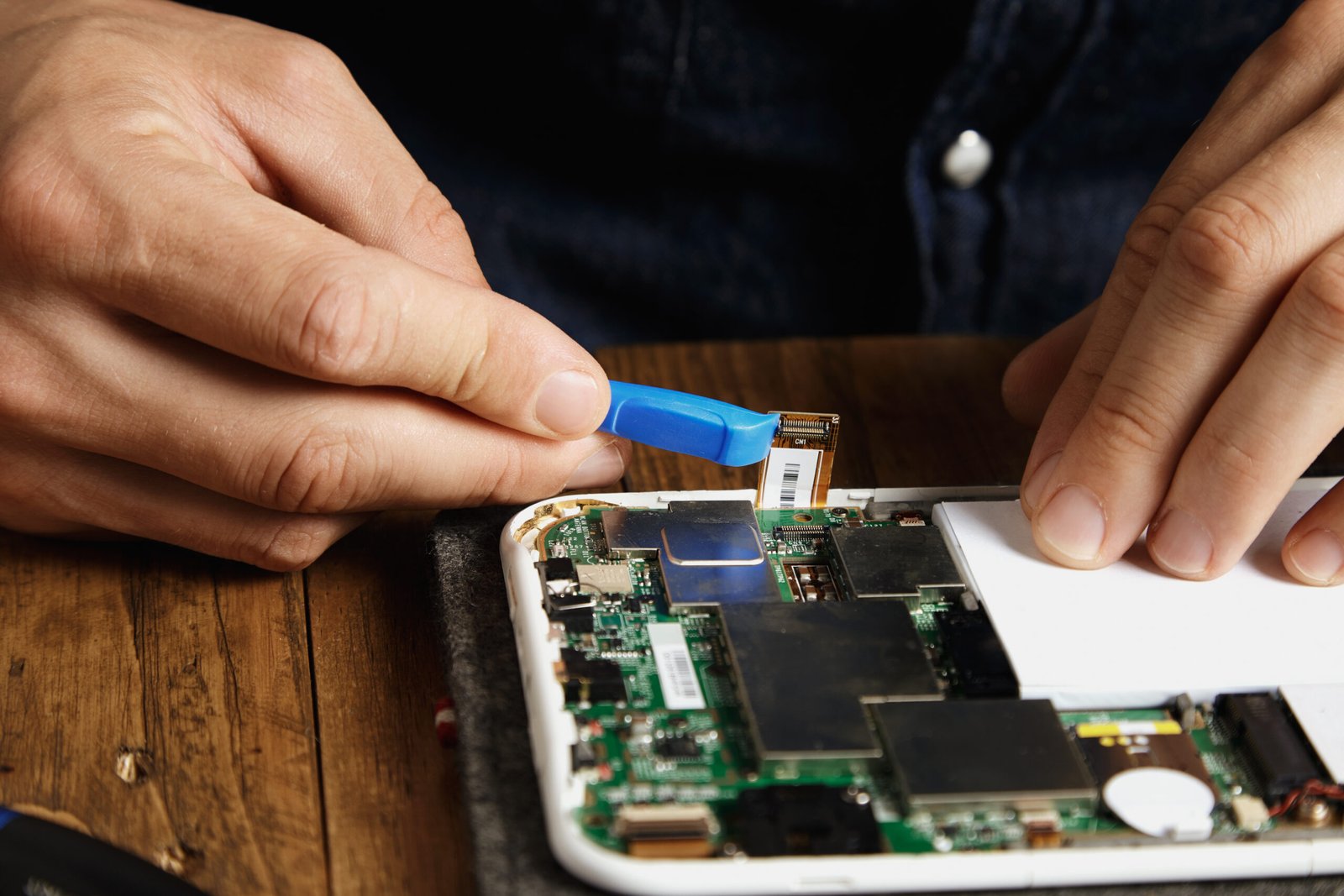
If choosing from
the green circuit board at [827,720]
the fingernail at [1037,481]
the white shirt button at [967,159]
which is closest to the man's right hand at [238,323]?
the green circuit board at [827,720]

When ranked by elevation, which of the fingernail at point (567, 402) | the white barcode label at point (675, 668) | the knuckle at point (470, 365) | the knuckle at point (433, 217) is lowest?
the white barcode label at point (675, 668)

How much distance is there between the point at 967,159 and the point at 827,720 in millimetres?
1035

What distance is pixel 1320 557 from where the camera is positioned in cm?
100

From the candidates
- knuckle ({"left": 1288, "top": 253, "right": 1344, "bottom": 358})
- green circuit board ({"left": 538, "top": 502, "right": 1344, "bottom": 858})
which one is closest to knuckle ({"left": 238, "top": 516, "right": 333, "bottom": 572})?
green circuit board ({"left": 538, "top": 502, "right": 1344, "bottom": 858})

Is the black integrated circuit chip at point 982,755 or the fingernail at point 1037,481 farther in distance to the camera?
the fingernail at point 1037,481

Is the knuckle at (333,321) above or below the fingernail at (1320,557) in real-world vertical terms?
above

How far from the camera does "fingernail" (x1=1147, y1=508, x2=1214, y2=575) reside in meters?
0.99

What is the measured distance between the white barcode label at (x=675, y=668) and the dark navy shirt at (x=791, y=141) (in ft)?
2.96

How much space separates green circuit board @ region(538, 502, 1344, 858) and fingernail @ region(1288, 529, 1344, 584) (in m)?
0.19

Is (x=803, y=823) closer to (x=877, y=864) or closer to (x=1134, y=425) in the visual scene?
(x=877, y=864)

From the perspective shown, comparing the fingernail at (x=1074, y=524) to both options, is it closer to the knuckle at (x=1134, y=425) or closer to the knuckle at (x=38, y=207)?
the knuckle at (x=1134, y=425)

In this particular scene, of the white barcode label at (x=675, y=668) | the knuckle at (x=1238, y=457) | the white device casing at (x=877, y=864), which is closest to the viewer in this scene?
the white device casing at (x=877, y=864)

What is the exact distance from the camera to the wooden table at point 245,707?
0.83 metres

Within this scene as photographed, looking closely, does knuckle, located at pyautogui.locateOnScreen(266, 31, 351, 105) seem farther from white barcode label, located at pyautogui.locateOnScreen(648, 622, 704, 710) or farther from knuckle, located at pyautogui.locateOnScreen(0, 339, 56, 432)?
white barcode label, located at pyautogui.locateOnScreen(648, 622, 704, 710)
